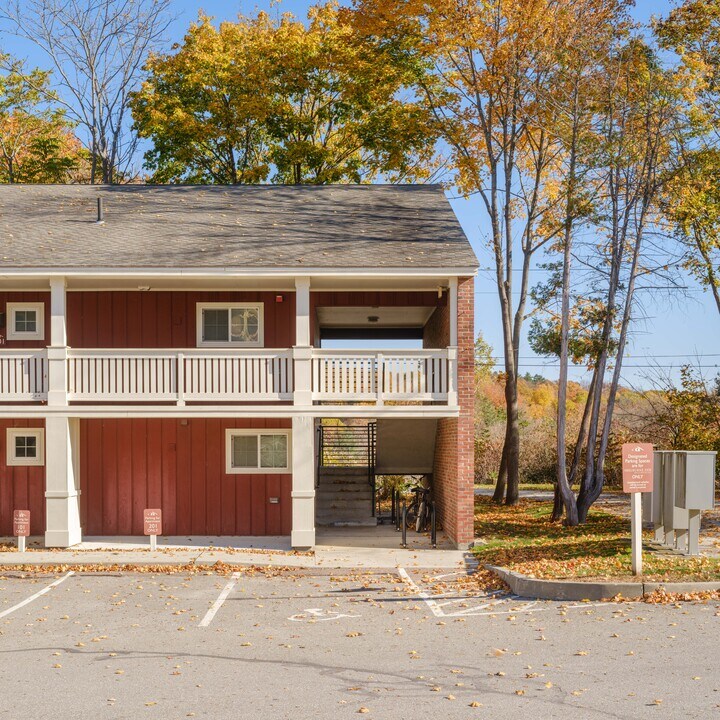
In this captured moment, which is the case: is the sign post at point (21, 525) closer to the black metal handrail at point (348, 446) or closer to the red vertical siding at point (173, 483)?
the red vertical siding at point (173, 483)

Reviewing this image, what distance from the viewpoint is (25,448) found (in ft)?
67.4

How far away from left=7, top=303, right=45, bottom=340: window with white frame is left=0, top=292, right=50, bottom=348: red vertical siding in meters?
0.06

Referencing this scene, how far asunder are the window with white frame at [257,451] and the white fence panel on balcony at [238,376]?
2074 mm

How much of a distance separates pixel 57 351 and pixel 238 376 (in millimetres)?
3338

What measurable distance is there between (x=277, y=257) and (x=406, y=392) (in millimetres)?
3493

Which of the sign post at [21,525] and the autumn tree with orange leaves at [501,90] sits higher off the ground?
the autumn tree with orange leaves at [501,90]

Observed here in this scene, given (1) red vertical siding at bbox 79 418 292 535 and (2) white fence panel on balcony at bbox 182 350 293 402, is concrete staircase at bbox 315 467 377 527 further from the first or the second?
(2) white fence panel on balcony at bbox 182 350 293 402

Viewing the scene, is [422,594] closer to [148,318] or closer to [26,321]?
[148,318]

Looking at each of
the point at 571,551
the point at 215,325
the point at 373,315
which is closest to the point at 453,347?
the point at 571,551

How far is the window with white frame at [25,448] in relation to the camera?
2041cm

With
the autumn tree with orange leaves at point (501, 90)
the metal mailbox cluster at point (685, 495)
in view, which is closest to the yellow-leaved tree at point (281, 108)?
the autumn tree with orange leaves at point (501, 90)

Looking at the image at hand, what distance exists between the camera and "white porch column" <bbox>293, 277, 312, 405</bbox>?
1861 cm

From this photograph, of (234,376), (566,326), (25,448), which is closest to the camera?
(234,376)

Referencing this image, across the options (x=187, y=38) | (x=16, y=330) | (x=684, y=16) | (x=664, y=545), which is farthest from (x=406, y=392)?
(x=187, y=38)
